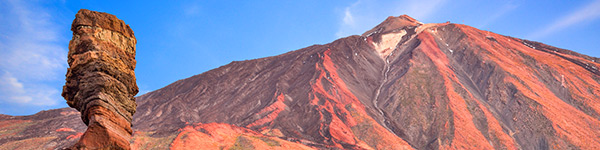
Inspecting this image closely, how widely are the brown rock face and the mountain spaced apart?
50789 mm

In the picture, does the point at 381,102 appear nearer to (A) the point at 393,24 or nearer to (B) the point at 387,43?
(B) the point at 387,43

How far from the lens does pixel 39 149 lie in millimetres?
71812

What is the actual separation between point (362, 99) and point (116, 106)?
93.8 metres

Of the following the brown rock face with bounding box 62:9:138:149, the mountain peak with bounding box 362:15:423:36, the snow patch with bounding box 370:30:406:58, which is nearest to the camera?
the brown rock face with bounding box 62:9:138:149

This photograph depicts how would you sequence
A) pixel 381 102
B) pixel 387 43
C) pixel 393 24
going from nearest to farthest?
pixel 381 102, pixel 387 43, pixel 393 24

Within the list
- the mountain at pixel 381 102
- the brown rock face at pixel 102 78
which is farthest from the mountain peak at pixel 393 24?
the brown rock face at pixel 102 78

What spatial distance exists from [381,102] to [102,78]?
318 ft

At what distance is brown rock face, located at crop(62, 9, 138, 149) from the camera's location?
12.9 metres

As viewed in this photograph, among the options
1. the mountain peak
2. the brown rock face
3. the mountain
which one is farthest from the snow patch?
the brown rock face

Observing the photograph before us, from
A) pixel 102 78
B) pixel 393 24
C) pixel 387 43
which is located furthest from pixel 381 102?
pixel 102 78

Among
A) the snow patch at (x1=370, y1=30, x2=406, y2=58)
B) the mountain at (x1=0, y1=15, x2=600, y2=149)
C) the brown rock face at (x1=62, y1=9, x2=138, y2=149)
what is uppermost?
the snow patch at (x1=370, y1=30, x2=406, y2=58)

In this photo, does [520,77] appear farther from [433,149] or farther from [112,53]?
[112,53]

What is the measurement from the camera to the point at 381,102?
352 feet

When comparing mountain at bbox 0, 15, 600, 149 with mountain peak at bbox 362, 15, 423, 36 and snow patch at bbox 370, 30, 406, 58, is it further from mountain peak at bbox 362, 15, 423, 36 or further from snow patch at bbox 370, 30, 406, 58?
mountain peak at bbox 362, 15, 423, 36
